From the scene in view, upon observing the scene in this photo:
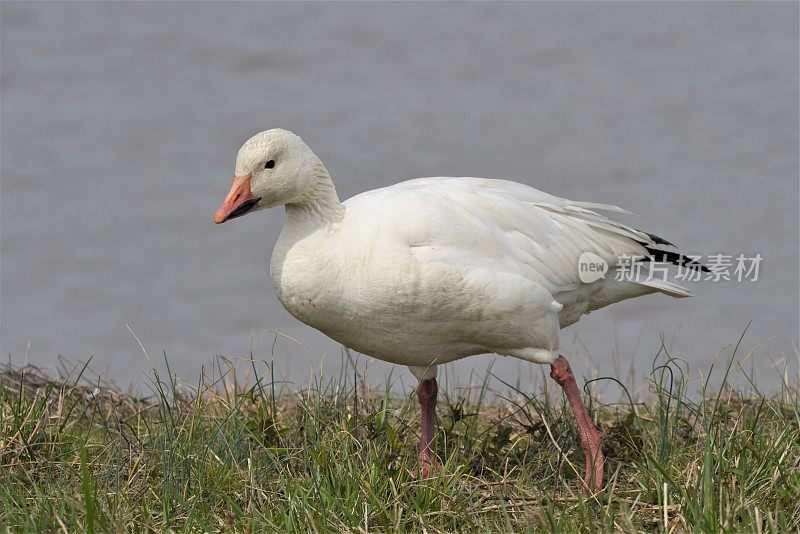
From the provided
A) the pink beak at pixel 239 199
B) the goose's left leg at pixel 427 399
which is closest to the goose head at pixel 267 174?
the pink beak at pixel 239 199

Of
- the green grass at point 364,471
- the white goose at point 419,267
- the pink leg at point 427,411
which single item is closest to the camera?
the green grass at point 364,471

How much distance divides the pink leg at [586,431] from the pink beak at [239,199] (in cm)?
160

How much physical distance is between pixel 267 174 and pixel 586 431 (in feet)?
6.00

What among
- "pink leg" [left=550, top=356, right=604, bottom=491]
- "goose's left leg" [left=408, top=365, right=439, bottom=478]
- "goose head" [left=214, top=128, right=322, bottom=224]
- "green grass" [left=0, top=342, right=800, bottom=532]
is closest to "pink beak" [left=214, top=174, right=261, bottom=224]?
"goose head" [left=214, top=128, right=322, bottom=224]

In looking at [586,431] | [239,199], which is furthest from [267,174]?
[586,431]

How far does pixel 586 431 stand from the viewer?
18.9 feet

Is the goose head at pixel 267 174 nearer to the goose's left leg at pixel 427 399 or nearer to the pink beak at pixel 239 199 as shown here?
the pink beak at pixel 239 199

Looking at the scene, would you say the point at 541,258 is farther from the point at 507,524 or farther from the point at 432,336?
the point at 507,524

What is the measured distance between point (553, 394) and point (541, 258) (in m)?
1.68

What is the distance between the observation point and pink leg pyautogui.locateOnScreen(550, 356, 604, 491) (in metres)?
5.57

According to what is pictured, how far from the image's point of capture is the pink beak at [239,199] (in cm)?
561

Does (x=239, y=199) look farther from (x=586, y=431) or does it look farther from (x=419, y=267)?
(x=586, y=431)

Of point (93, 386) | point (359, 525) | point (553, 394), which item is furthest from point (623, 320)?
point (359, 525)

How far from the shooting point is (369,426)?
229 inches
